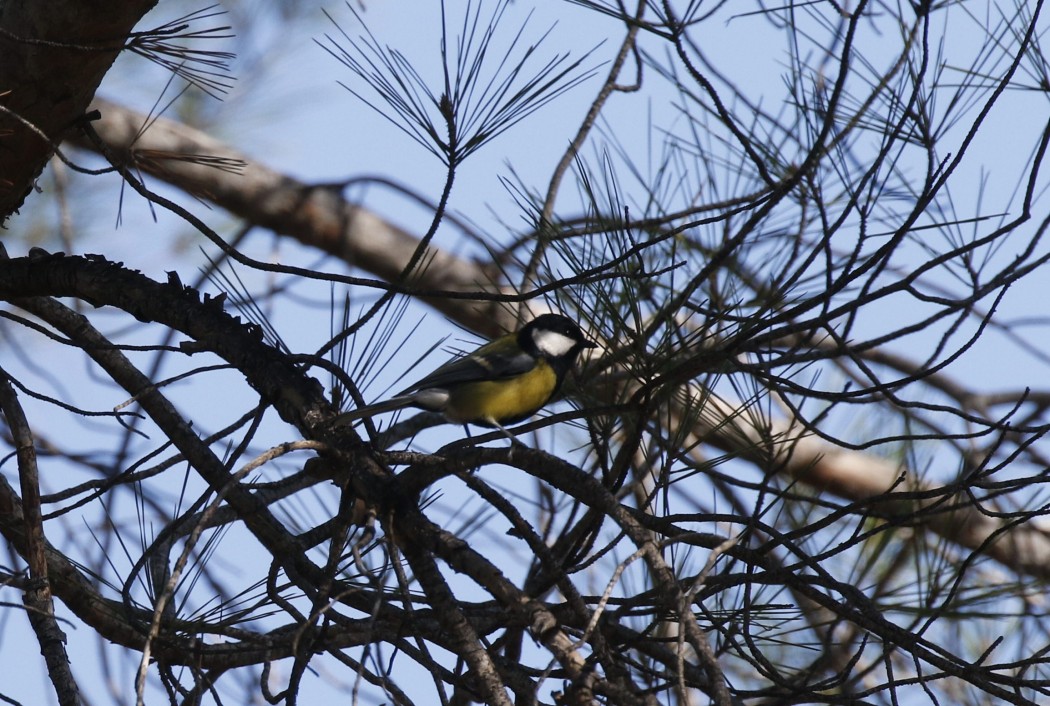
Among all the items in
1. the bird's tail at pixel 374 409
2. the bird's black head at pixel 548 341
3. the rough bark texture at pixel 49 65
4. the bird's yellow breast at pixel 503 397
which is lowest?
the bird's tail at pixel 374 409

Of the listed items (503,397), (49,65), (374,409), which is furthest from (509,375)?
(49,65)

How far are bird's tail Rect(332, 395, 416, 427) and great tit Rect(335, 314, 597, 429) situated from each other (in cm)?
36

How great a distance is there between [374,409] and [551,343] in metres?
1.15

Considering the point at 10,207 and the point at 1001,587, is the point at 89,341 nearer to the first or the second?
the point at 10,207

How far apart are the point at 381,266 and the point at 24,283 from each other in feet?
8.33

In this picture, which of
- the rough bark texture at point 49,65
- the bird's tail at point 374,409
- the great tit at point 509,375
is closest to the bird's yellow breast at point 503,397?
the great tit at point 509,375

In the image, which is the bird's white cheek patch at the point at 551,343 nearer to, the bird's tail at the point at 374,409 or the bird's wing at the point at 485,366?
the bird's wing at the point at 485,366

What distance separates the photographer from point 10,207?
2.52 m

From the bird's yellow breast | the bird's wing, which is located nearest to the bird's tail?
the bird's wing

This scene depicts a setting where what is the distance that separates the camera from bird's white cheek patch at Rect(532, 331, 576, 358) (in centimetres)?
315

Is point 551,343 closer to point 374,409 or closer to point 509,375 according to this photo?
point 509,375

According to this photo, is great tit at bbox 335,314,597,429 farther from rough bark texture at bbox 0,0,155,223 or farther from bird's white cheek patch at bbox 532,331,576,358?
rough bark texture at bbox 0,0,155,223

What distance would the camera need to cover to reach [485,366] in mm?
3092

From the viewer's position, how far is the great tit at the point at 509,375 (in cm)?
304
